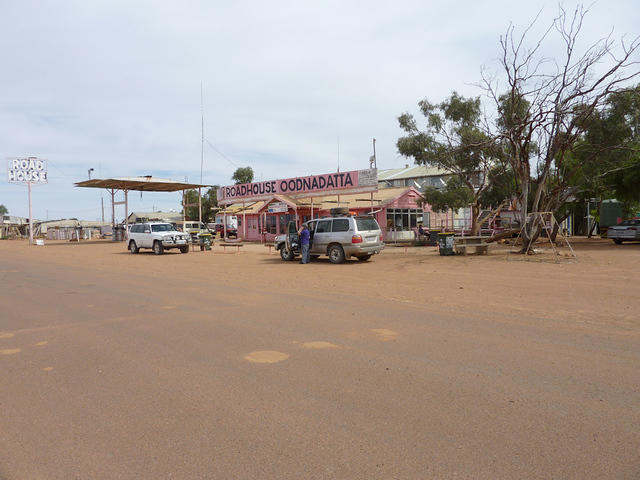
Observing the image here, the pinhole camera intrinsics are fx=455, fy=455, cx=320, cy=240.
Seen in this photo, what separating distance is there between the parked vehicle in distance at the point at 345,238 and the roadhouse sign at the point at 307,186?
857 centimetres

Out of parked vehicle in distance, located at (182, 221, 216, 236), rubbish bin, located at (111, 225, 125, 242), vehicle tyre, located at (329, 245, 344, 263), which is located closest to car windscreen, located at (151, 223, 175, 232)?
parked vehicle in distance, located at (182, 221, 216, 236)

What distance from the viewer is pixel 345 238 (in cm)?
1692

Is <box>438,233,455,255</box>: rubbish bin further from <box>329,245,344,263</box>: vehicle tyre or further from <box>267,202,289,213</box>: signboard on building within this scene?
<box>267,202,289,213</box>: signboard on building

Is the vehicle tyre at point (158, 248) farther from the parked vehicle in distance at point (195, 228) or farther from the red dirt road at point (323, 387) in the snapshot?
the red dirt road at point (323, 387)

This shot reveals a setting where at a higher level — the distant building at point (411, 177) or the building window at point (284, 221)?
the distant building at point (411, 177)

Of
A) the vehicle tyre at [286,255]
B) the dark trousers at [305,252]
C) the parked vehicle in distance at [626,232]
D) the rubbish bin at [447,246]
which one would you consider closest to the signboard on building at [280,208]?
the vehicle tyre at [286,255]

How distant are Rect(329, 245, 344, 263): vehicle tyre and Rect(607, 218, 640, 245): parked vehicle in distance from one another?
53.7 feet

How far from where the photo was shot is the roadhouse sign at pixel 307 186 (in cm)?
2606

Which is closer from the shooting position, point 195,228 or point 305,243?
point 305,243

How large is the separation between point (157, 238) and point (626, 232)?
81.1 ft

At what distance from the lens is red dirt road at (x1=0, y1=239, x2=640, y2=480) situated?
308cm

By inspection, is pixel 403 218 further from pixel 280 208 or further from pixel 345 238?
pixel 345 238

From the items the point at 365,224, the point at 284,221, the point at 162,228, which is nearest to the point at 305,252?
the point at 365,224

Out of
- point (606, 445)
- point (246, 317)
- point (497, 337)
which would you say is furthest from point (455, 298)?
point (606, 445)
